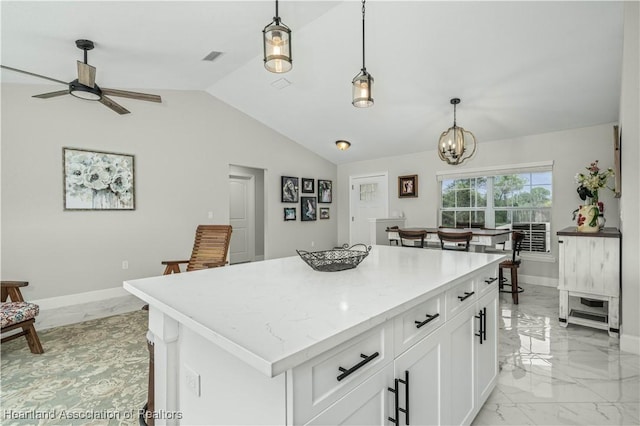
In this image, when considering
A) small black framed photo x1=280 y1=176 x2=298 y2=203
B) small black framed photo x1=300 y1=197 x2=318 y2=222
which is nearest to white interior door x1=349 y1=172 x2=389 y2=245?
small black framed photo x1=300 y1=197 x2=318 y2=222

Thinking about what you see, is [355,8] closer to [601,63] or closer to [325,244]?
[601,63]

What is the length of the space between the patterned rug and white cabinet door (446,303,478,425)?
1.75 meters

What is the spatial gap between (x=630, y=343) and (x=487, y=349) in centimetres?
184

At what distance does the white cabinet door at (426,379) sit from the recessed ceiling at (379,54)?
Result: 120 inches

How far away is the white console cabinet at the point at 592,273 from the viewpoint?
2.91 metres

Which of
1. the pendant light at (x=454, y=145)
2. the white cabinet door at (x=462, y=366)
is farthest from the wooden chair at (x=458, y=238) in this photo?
the white cabinet door at (x=462, y=366)

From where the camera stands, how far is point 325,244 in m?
7.28

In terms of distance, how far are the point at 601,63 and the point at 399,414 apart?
4.15 metres

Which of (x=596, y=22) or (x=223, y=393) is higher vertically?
(x=596, y=22)

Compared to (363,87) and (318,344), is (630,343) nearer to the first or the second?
(363,87)

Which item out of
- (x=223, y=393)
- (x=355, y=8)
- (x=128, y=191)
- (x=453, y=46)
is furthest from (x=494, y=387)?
(x=128, y=191)

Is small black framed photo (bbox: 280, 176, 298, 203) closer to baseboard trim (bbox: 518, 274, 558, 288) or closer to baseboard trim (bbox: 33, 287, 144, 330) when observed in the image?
baseboard trim (bbox: 33, 287, 144, 330)

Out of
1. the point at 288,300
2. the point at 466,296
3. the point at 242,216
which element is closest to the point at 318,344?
the point at 288,300

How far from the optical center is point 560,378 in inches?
87.1
